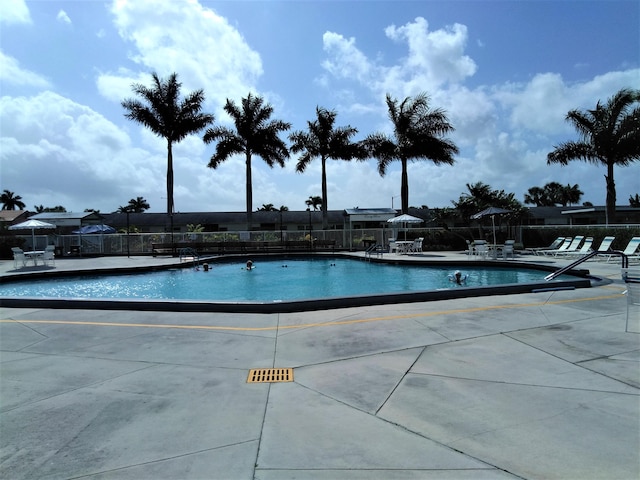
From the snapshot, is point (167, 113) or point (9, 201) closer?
point (167, 113)

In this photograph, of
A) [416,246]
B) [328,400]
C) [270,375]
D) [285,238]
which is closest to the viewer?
[328,400]

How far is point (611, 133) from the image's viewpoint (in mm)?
25656

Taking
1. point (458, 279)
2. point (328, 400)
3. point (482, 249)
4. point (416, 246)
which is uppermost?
point (416, 246)

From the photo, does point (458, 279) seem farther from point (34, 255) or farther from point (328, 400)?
point (34, 255)

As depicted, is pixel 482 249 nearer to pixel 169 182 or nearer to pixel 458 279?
pixel 458 279

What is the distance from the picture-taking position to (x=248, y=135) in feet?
116

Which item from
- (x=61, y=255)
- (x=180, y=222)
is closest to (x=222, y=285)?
(x=61, y=255)

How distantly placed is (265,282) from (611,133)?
80.2 feet

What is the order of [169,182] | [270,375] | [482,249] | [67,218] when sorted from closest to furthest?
[270,375] → [482,249] → [67,218] → [169,182]

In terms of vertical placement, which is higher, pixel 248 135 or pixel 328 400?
pixel 248 135

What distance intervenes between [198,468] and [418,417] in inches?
73.6

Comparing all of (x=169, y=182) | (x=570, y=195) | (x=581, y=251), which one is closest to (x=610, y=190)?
(x=581, y=251)

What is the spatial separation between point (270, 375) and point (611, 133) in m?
29.6

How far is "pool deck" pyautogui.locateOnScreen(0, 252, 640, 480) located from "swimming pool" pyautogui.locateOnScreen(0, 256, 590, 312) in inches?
59.5
